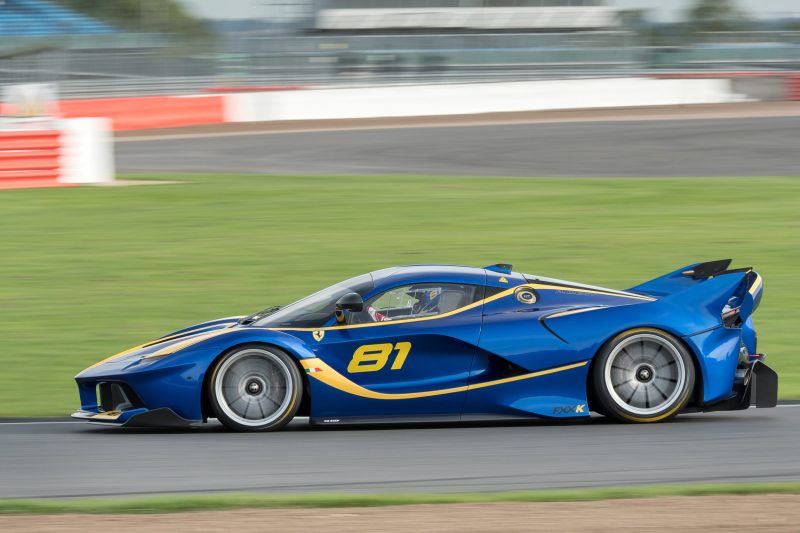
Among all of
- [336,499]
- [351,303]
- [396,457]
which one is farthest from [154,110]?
[336,499]

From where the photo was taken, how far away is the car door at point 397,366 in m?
7.55

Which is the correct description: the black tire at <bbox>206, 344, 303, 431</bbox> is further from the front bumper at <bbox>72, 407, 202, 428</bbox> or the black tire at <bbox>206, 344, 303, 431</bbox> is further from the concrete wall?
the concrete wall

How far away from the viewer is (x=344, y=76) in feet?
117

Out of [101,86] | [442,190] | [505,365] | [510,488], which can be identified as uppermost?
[101,86]

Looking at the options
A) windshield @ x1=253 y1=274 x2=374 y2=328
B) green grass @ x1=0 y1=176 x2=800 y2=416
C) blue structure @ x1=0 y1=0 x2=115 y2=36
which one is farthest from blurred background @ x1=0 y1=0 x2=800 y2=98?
windshield @ x1=253 y1=274 x2=374 y2=328

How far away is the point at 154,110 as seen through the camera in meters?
31.5

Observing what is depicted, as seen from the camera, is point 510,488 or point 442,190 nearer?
point 510,488

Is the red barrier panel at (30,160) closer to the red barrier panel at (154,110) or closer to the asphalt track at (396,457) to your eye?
the red barrier panel at (154,110)

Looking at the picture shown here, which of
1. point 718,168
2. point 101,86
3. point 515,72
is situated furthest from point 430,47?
point 718,168

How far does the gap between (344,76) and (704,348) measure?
28833 mm

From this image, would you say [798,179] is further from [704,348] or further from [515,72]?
[515,72]

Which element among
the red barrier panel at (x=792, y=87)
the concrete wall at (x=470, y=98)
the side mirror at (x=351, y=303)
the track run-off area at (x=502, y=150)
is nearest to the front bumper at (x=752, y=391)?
the side mirror at (x=351, y=303)

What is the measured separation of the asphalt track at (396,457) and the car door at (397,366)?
0.61 feet

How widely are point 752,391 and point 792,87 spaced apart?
29041mm
